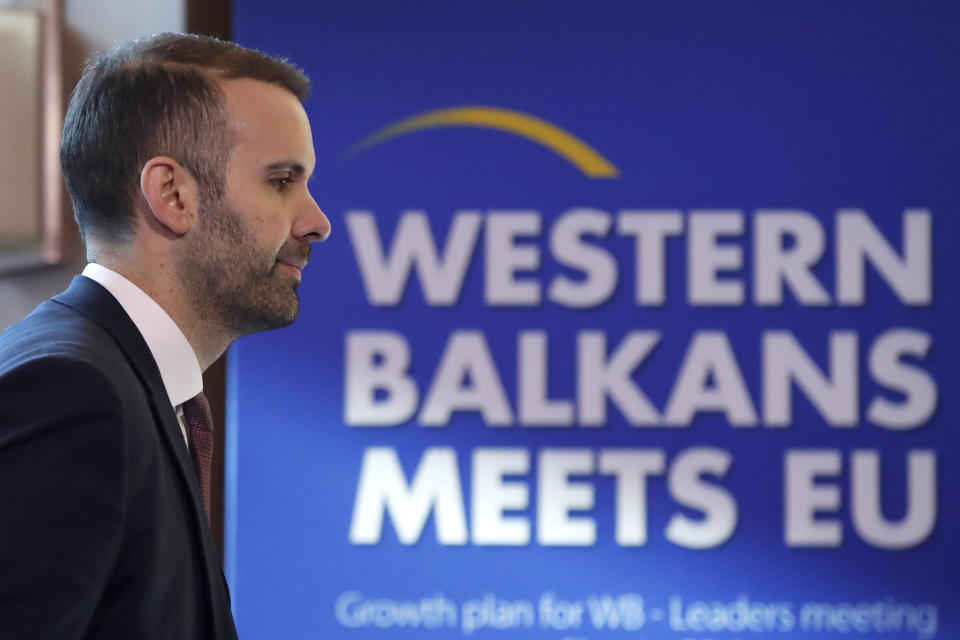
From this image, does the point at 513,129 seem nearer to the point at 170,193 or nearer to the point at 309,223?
the point at 309,223

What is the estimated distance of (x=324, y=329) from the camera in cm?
309

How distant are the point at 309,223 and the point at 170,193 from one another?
0.57ft

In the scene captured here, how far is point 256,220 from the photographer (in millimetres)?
1296

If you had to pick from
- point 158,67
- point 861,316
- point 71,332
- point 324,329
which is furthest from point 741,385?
point 71,332

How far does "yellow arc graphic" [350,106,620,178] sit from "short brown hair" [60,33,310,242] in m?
1.81

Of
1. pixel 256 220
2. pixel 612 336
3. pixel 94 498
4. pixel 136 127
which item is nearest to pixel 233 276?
pixel 256 220

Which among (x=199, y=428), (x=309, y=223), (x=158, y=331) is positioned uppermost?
(x=309, y=223)

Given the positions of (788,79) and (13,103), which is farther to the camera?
(13,103)

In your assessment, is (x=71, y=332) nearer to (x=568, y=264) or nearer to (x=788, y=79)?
(x=568, y=264)

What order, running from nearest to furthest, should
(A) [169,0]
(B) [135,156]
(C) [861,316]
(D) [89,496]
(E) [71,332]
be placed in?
(D) [89,496], (E) [71,332], (B) [135,156], (C) [861,316], (A) [169,0]

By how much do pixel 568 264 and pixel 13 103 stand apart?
1.56m

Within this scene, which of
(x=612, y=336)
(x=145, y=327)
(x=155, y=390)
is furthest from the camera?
(x=612, y=336)

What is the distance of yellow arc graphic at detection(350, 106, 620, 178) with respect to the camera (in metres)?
3.07

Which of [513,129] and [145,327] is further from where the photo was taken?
[513,129]
